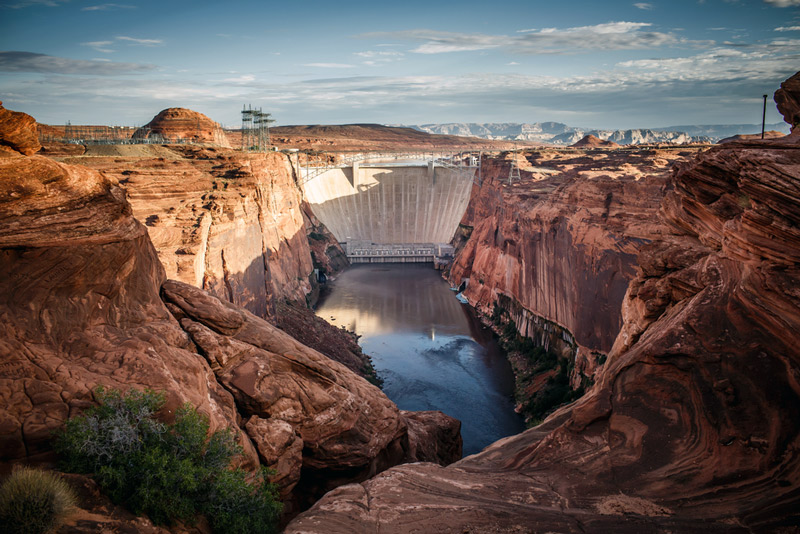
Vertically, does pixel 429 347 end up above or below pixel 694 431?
below

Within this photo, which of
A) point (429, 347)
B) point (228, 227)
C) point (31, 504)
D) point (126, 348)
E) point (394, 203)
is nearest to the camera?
point (31, 504)

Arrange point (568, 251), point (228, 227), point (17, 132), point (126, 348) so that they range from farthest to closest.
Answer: point (568, 251) → point (228, 227) → point (17, 132) → point (126, 348)

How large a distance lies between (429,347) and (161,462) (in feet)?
126

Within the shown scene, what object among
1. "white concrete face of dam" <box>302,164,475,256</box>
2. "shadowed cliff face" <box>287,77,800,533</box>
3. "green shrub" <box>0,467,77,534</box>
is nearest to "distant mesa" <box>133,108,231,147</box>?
"white concrete face of dam" <box>302,164,475,256</box>

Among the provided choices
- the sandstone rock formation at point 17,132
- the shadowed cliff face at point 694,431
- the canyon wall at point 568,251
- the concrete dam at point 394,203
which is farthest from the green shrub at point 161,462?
the concrete dam at point 394,203

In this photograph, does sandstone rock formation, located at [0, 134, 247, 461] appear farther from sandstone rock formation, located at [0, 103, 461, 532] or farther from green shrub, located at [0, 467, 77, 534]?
green shrub, located at [0, 467, 77, 534]

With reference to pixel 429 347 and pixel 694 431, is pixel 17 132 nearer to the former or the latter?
pixel 694 431

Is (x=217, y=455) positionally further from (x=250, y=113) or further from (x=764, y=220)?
(x=250, y=113)

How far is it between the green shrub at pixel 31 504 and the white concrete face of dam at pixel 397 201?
241ft

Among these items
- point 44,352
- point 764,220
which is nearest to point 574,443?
point 764,220

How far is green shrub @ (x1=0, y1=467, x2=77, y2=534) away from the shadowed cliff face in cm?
498

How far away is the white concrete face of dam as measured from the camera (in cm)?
8306

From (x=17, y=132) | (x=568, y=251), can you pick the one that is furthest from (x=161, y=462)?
(x=568, y=251)

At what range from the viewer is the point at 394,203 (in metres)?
85.4
